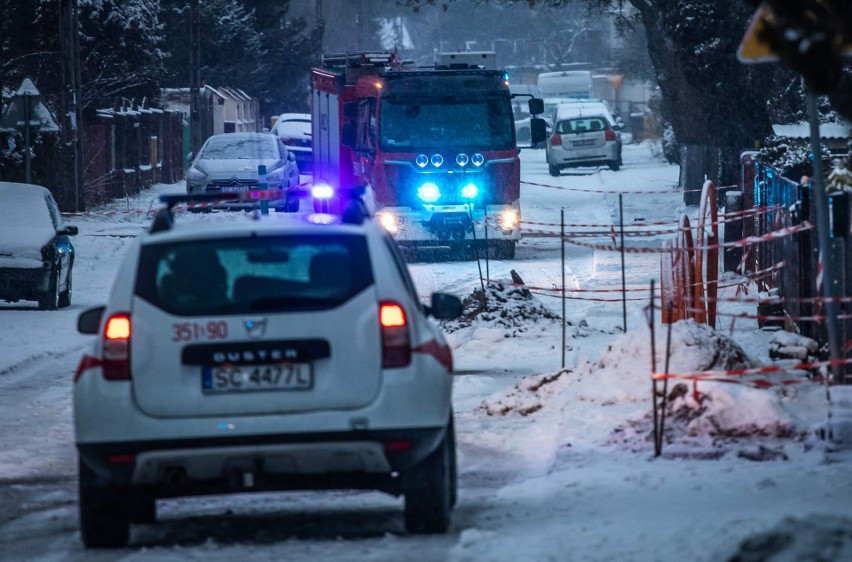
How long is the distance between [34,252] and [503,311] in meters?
6.08

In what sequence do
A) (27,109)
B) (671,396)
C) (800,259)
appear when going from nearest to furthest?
(671,396) → (800,259) → (27,109)

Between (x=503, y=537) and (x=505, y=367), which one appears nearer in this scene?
(x=503, y=537)

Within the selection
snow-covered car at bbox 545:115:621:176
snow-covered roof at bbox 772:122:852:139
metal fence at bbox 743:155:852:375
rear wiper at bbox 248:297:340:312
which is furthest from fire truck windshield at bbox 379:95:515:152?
snow-covered car at bbox 545:115:621:176

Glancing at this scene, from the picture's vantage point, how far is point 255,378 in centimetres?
691

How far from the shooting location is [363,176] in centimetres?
2561

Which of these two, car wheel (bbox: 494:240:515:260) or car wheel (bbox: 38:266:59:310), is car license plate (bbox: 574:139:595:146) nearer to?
car wheel (bbox: 494:240:515:260)

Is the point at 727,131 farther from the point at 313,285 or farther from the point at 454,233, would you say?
the point at 313,285

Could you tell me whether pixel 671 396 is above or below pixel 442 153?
below

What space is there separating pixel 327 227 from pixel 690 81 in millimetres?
22070

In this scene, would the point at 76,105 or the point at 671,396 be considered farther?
the point at 76,105

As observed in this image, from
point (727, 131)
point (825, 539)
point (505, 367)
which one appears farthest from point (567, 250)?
point (825, 539)

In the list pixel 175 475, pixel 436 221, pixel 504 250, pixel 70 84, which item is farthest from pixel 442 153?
pixel 175 475

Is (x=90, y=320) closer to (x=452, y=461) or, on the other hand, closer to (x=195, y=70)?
(x=452, y=461)

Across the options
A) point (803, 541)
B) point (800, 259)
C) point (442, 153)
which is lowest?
point (803, 541)
